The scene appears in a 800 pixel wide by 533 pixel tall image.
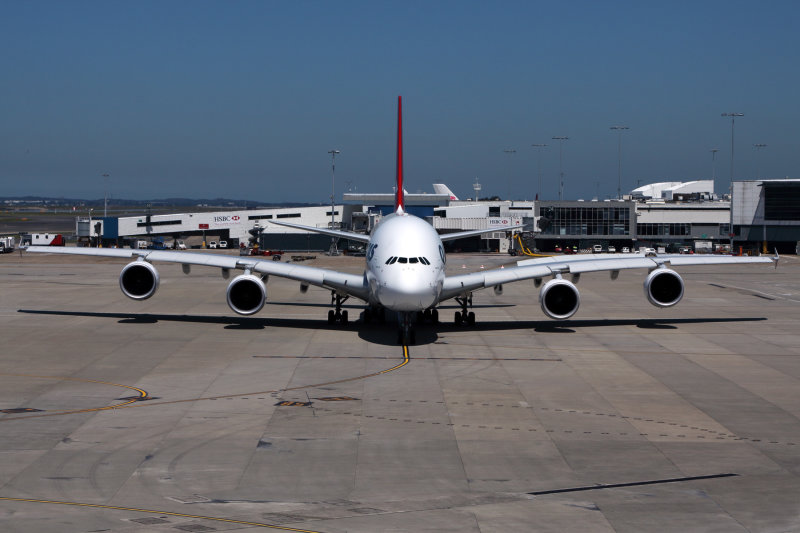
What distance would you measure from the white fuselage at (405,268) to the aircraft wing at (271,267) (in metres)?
1.23

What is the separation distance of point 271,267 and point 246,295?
1.70m

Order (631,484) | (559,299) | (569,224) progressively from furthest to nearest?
1. (569,224)
2. (559,299)
3. (631,484)

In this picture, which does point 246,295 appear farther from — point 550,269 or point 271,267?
point 550,269

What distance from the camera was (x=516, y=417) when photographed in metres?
22.1

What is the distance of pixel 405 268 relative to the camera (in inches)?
1268

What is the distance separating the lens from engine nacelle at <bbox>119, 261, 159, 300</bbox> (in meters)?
40.4

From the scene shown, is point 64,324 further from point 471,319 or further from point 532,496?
point 532,496

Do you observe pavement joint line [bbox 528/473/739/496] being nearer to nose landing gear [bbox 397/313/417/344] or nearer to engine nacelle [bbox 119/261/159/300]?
nose landing gear [bbox 397/313/417/344]

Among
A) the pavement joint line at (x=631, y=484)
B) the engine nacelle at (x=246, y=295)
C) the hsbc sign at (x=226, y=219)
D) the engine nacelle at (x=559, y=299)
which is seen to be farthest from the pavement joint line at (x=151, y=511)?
the hsbc sign at (x=226, y=219)

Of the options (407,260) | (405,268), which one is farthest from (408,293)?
(407,260)

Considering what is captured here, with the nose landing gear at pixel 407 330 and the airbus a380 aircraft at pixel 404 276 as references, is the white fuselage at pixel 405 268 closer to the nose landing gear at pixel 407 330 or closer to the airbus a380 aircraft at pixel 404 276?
the airbus a380 aircraft at pixel 404 276

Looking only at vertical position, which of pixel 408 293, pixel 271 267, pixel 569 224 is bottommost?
pixel 408 293

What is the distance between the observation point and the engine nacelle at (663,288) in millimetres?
40344

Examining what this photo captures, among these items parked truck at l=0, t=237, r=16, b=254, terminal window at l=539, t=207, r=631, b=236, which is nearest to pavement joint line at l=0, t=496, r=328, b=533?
parked truck at l=0, t=237, r=16, b=254
